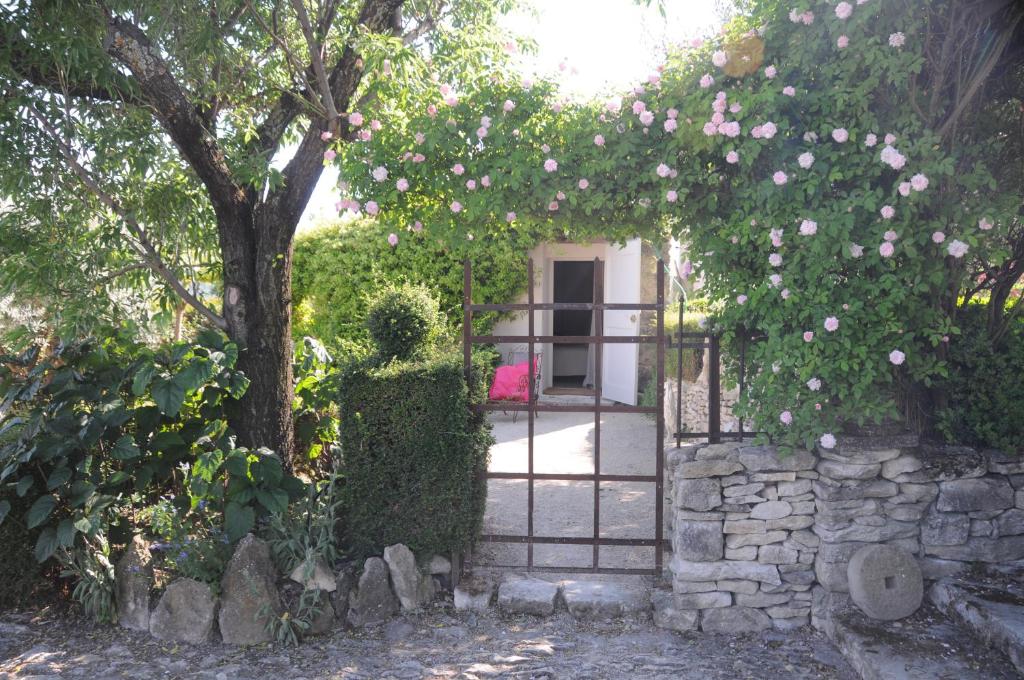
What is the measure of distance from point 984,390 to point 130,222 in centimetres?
465

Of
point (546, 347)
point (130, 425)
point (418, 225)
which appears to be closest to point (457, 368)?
point (418, 225)

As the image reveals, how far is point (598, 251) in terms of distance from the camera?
32.1 feet

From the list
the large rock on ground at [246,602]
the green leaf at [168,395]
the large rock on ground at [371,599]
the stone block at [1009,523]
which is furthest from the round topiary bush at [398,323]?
the stone block at [1009,523]

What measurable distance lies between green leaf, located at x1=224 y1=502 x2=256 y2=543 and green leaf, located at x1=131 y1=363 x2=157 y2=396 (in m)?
0.74

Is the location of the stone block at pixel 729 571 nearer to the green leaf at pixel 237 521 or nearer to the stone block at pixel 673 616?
the stone block at pixel 673 616

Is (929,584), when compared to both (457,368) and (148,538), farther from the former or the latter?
(148,538)

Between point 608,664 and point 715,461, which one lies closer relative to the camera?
point 608,664

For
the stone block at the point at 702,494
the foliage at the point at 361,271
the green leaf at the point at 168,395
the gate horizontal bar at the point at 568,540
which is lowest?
the gate horizontal bar at the point at 568,540

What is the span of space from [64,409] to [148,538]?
0.82 m

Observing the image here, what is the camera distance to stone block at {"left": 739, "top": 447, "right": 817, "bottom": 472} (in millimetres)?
3561

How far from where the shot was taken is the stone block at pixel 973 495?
3508 mm

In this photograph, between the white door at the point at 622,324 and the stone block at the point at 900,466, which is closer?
the stone block at the point at 900,466

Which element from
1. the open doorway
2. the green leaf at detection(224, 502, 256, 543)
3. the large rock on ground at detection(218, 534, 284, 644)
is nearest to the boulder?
the large rock on ground at detection(218, 534, 284, 644)

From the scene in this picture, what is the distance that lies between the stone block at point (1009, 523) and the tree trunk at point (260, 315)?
3.85 meters
